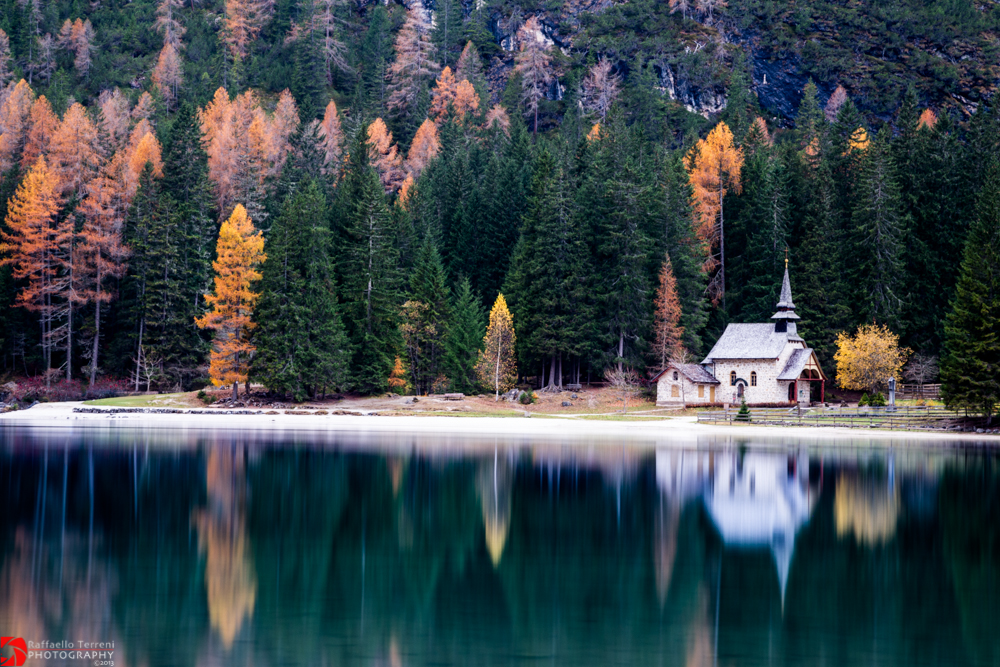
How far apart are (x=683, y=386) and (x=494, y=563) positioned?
5590 centimetres

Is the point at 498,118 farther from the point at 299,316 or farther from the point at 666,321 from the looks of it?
the point at 299,316

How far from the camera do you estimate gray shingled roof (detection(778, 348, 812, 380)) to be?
72750 millimetres

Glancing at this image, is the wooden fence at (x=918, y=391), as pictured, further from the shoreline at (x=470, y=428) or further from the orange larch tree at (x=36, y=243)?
the orange larch tree at (x=36, y=243)

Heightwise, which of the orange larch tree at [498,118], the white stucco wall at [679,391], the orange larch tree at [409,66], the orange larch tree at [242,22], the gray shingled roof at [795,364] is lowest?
the white stucco wall at [679,391]

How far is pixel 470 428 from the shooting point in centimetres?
6125

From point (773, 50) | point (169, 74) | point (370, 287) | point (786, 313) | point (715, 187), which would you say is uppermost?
point (773, 50)

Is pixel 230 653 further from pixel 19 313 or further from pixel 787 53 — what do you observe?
pixel 787 53

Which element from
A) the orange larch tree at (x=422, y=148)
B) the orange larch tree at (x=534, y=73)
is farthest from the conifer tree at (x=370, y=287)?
the orange larch tree at (x=534, y=73)

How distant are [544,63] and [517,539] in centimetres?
13794

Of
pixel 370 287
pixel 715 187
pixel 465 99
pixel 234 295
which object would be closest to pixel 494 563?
pixel 234 295

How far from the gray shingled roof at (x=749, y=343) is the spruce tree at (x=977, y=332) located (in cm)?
1437

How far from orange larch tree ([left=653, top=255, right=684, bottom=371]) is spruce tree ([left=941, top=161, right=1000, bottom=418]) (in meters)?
21.0

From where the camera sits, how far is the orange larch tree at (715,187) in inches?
3420

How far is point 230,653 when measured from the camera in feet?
45.2
